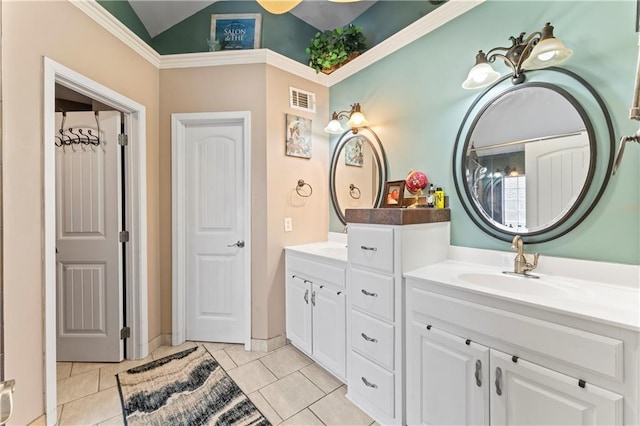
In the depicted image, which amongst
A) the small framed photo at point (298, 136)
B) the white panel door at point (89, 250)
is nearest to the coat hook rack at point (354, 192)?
the small framed photo at point (298, 136)

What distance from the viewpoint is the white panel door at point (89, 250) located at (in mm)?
2264

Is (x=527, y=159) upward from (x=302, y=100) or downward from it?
downward

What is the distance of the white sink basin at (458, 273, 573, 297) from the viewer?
4.27 feet

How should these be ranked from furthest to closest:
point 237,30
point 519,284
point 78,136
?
point 237,30 < point 78,136 < point 519,284

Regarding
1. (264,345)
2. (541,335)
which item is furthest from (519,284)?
(264,345)

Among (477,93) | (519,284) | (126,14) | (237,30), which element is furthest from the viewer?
(237,30)

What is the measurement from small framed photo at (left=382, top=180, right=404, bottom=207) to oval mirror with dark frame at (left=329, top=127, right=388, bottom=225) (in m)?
0.11

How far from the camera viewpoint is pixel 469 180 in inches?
70.8

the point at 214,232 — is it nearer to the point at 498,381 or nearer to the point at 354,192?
the point at 354,192

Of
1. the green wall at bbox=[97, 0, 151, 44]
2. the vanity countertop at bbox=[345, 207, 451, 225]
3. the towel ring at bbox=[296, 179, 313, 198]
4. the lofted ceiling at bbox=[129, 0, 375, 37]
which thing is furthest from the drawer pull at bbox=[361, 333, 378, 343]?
the green wall at bbox=[97, 0, 151, 44]

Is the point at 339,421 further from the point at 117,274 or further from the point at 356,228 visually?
the point at 117,274

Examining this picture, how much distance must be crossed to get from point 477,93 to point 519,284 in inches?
47.7

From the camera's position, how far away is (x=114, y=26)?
2.02 metres

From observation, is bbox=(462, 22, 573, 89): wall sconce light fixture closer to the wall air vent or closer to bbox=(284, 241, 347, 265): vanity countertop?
bbox=(284, 241, 347, 265): vanity countertop
